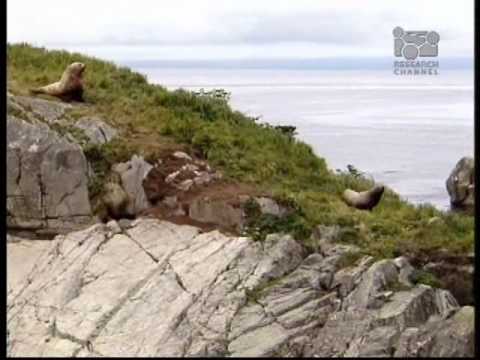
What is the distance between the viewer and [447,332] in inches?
506

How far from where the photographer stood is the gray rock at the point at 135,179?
15.9 meters

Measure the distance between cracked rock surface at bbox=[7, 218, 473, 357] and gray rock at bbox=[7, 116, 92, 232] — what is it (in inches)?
26.9

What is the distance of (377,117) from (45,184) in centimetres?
2638

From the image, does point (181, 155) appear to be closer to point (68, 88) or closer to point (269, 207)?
point (269, 207)

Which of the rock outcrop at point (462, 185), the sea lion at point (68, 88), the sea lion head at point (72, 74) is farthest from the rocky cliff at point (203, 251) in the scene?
the rock outcrop at point (462, 185)

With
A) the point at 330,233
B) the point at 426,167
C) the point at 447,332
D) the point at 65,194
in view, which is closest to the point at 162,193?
the point at 65,194

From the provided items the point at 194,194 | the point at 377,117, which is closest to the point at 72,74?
the point at 194,194

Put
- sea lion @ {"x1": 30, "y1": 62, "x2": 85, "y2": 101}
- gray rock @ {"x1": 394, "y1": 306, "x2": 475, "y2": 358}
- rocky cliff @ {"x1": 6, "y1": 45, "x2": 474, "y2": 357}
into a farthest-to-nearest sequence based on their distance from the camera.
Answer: sea lion @ {"x1": 30, "y1": 62, "x2": 85, "y2": 101} < rocky cliff @ {"x1": 6, "y1": 45, "x2": 474, "y2": 357} < gray rock @ {"x1": 394, "y1": 306, "x2": 475, "y2": 358}

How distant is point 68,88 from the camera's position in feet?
62.6

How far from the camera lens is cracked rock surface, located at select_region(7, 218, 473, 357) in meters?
12.9

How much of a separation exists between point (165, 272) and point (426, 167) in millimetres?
17733

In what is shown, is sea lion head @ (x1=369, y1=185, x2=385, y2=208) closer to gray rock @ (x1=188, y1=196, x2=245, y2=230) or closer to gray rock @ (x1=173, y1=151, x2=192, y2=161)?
gray rock @ (x1=188, y1=196, x2=245, y2=230)

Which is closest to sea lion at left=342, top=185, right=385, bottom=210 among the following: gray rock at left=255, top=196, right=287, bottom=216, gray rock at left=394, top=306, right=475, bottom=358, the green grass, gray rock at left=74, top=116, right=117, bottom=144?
the green grass

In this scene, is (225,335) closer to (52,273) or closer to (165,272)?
(165,272)
